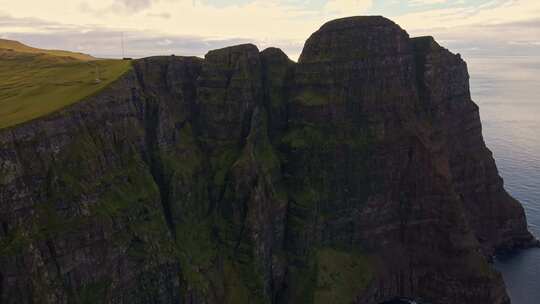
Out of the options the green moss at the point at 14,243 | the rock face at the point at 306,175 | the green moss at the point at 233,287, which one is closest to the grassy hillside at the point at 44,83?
the rock face at the point at 306,175

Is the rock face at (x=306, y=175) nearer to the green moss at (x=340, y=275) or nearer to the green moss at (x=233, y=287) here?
the green moss at (x=233, y=287)

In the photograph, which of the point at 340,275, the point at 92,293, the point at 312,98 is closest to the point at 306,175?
the point at 312,98

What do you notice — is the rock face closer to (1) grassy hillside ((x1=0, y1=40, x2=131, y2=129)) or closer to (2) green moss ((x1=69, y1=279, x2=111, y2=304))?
(1) grassy hillside ((x1=0, y1=40, x2=131, y2=129))

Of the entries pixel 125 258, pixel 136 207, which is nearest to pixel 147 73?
pixel 136 207

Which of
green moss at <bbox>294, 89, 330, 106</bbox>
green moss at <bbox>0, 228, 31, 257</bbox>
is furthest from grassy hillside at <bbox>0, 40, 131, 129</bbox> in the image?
green moss at <bbox>294, 89, 330, 106</bbox>

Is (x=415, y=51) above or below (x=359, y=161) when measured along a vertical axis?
above

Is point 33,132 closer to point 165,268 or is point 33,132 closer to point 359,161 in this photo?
point 165,268
